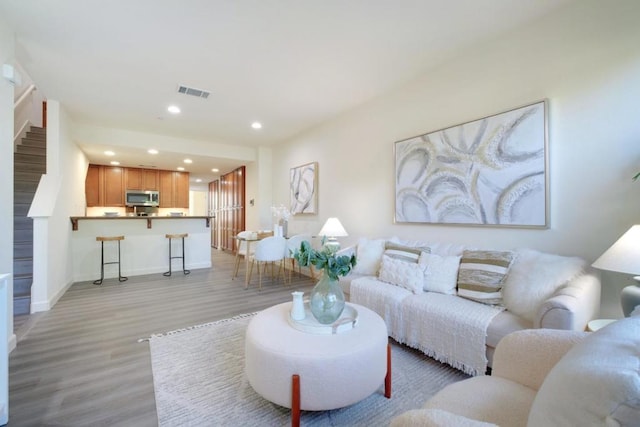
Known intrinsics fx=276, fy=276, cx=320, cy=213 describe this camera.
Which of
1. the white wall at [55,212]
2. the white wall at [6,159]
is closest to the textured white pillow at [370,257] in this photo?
the white wall at [6,159]

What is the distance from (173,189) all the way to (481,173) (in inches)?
311

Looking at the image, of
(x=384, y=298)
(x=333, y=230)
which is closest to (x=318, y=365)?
(x=384, y=298)

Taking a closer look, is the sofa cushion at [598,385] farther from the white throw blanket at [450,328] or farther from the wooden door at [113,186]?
the wooden door at [113,186]

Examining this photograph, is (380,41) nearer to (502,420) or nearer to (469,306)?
(469,306)

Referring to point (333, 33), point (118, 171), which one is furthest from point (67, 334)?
point (118, 171)

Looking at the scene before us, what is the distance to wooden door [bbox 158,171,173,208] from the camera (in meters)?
7.85

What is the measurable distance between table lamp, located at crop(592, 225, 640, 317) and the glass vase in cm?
150

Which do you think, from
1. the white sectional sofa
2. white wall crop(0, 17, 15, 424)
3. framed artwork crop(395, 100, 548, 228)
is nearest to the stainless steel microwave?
white wall crop(0, 17, 15, 424)

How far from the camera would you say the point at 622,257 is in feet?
4.93

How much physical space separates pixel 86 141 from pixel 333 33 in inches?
190

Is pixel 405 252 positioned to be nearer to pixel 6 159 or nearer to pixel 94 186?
pixel 6 159

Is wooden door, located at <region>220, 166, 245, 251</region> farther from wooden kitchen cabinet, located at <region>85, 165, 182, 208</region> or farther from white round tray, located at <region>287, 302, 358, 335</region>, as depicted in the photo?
white round tray, located at <region>287, 302, 358, 335</region>

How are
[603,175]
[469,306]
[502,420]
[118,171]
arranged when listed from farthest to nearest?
1. [118,171]
2. [469,306]
3. [603,175]
4. [502,420]

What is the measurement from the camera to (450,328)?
204 cm
